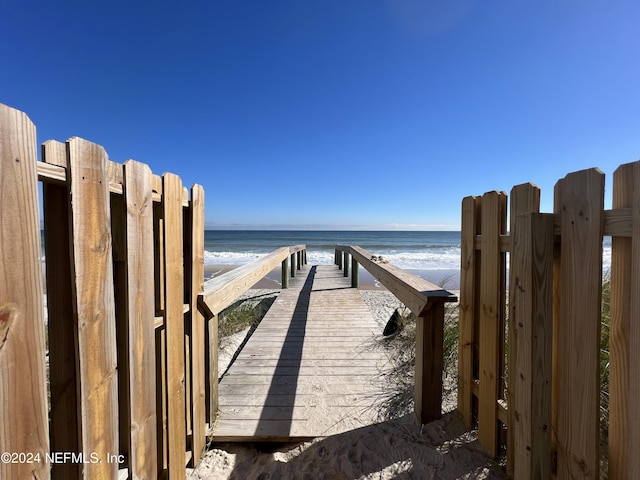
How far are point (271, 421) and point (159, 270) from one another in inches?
57.1

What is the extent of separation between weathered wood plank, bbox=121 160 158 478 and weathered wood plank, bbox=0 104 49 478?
344mm

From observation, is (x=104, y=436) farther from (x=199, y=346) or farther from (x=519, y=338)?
(x=519, y=338)

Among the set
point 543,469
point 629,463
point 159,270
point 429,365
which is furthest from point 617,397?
point 159,270

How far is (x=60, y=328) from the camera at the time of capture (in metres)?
0.89

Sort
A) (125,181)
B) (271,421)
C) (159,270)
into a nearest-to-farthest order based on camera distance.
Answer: (125,181), (159,270), (271,421)

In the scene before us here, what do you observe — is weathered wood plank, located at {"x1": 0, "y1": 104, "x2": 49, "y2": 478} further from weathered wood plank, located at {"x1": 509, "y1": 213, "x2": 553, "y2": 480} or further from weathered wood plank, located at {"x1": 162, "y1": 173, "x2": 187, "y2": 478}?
weathered wood plank, located at {"x1": 509, "y1": 213, "x2": 553, "y2": 480}

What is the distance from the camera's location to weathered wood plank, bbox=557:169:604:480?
1.08 metres

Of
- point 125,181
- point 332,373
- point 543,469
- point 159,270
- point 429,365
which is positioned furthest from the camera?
point 332,373

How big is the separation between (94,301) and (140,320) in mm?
278

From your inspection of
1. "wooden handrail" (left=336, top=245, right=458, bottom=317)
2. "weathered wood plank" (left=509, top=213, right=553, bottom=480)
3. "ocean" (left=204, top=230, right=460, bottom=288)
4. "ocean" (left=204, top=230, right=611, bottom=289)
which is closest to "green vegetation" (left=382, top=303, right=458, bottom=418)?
"wooden handrail" (left=336, top=245, right=458, bottom=317)

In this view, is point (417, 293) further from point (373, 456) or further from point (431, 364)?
point (373, 456)

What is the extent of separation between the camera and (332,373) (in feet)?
9.14

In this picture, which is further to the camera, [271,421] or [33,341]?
[271,421]

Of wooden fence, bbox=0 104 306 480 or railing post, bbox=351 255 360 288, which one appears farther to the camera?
railing post, bbox=351 255 360 288
